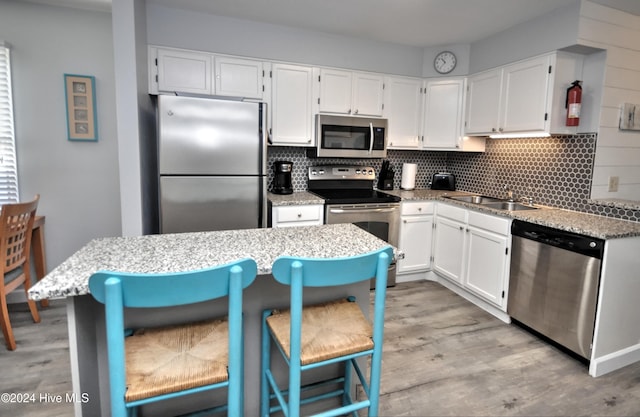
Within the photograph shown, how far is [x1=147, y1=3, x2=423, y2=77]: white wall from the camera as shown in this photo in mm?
3045

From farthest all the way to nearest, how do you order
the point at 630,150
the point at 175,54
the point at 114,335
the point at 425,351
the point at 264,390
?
the point at 175,54, the point at 630,150, the point at 425,351, the point at 264,390, the point at 114,335

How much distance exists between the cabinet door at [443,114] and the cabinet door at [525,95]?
57 cm

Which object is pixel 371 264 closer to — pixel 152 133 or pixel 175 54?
pixel 152 133

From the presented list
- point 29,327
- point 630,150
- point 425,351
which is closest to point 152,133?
point 29,327

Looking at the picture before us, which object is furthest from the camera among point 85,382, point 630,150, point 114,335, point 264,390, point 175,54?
point 175,54

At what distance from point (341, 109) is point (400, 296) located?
1981mm

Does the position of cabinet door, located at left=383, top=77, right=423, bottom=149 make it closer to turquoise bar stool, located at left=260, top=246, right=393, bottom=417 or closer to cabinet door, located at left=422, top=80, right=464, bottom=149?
cabinet door, located at left=422, top=80, right=464, bottom=149

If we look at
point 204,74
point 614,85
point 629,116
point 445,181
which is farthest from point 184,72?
point 629,116

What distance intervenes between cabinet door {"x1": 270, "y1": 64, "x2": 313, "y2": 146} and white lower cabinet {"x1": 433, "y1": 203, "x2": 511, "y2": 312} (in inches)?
63.7

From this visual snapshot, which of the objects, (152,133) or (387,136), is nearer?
(152,133)

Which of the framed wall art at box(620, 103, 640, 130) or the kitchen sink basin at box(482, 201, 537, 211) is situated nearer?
the framed wall art at box(620, 103, 640, 130)

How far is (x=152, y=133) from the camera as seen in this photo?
304 centimetres

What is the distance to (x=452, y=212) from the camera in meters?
3.42

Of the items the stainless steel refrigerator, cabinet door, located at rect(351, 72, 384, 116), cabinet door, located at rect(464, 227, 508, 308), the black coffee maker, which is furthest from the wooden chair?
cabinet door, located at rect(464, 227, 508, 308)
